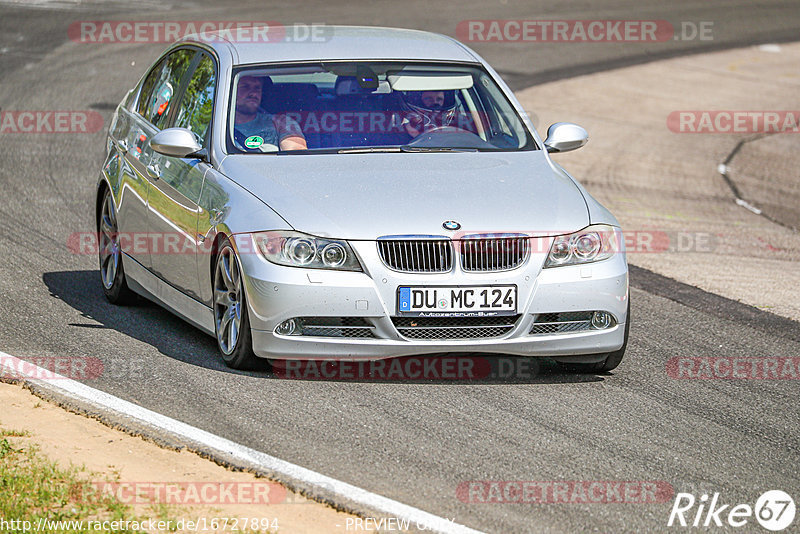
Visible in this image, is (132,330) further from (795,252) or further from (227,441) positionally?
(795,252)

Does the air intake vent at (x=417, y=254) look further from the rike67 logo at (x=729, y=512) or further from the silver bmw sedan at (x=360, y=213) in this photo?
the rike67 logo at (x=729, y=512)

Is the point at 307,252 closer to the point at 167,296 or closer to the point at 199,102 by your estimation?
the point at 167,296

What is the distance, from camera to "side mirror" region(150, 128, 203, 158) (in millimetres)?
7898

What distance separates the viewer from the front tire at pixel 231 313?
7.22 metres

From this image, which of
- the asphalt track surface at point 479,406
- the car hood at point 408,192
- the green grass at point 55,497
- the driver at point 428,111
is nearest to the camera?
the green grass at point 55,497

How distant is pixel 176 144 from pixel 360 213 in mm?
1377

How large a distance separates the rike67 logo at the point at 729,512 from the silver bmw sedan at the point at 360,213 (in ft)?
5.84

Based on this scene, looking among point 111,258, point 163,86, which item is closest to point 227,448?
point 111,258

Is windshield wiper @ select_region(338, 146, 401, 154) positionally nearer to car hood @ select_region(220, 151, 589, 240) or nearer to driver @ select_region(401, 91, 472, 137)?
car hood @ select_region(220, 151, 589, 240)

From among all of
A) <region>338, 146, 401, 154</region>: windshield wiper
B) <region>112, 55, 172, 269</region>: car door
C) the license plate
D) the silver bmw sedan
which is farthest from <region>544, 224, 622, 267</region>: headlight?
<region>112, 55, 172, 269</region>: car door

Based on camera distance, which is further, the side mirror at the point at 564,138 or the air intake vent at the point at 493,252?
the side mirror at the point at 564,138

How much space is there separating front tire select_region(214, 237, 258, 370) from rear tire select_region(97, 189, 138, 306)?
176 cm

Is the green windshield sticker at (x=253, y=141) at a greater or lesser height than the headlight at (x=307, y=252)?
greater

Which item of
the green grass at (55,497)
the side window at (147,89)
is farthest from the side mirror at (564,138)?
the green grass at (55,497)
